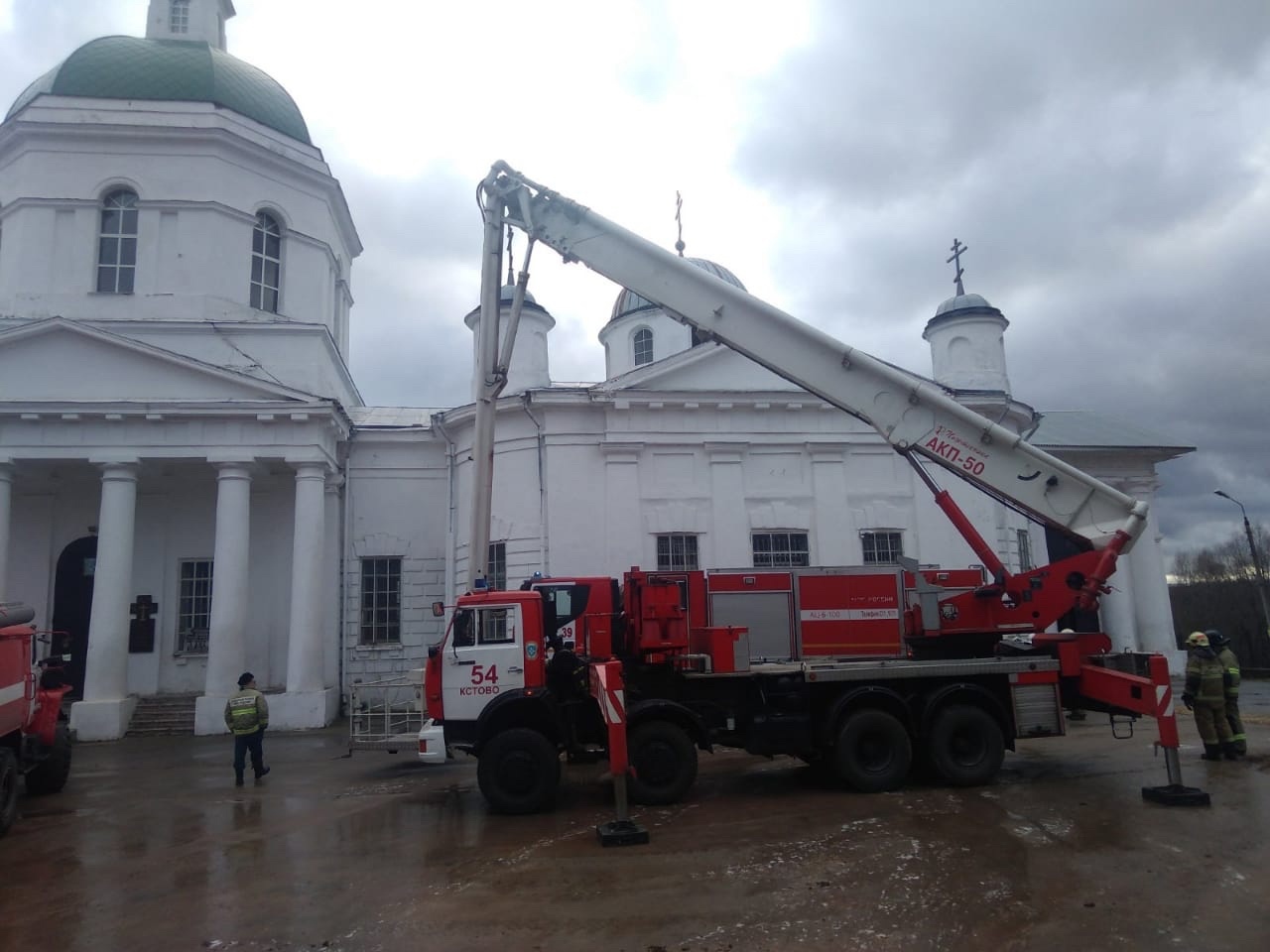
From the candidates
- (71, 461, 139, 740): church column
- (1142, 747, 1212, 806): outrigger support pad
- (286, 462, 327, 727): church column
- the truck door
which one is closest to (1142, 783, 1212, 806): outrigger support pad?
(1142, 747, 1212, 806): outrigger support pad

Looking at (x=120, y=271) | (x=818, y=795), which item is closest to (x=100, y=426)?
(x=120, y=271)

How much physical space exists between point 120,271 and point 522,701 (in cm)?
1702

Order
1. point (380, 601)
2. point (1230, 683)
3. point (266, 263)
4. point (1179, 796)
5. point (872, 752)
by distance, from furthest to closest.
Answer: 1. point (266, 263)
2. point (380, 601)
3. point (1230, 683)
4. point (872, 752)
5. point (1179, 796)

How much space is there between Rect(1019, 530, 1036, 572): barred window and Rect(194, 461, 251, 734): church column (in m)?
18.4

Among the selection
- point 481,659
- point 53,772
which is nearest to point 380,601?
point 53,772

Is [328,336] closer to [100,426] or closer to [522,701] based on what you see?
[100,426]

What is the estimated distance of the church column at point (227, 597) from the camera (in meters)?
17.3

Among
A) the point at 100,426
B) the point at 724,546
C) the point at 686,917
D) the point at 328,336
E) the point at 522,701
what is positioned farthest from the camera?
the point at 328,336

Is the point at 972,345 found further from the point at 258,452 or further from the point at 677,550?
the point at 258,452

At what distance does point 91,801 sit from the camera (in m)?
A: 11.6

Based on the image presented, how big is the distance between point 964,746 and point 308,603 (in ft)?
44.1

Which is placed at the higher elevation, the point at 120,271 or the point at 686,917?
the point at 120,271

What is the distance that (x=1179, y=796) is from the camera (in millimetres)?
9117

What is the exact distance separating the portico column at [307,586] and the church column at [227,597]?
3.30 feet
